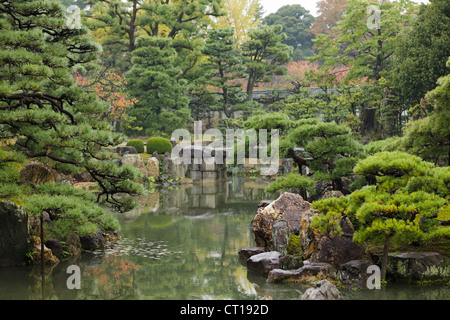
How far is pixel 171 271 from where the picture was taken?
24.8 feet

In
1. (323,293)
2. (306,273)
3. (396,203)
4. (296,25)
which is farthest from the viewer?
(296,25)

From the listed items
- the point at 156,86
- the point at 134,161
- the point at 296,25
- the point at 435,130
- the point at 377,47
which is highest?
the point at 296,25

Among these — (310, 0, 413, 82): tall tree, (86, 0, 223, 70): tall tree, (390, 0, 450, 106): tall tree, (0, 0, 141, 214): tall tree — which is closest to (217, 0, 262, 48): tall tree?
(86, 0, 223, 70): tall tree

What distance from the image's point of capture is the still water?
6.37m

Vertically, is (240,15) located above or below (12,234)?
above

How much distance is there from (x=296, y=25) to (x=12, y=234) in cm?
3654

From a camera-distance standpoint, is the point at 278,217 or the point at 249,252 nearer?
the point at 249,252

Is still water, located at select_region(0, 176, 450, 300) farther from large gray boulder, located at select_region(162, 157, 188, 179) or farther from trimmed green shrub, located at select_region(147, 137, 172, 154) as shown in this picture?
trimmed green shrub, located at select_region(147, 137, 172, 154)

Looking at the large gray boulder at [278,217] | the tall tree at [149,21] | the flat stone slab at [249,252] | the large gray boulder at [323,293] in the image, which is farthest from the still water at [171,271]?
the tall tree at [149,21]

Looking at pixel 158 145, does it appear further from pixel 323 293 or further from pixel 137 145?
pixel 323 293

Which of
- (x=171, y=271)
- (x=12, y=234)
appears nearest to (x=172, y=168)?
(x=171, y=271)

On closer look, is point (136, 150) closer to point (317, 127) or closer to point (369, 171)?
point (317, 127)

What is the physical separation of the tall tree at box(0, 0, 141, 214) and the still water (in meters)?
1.17

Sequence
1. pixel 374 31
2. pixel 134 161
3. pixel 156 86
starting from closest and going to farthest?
pixel 134 161 < pixel 374 31 < pixel 156 86
